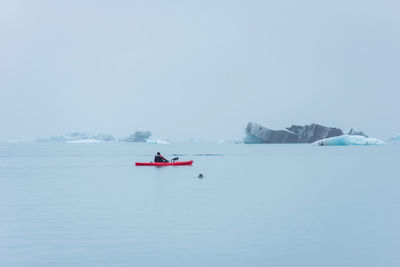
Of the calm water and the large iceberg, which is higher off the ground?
the calm water

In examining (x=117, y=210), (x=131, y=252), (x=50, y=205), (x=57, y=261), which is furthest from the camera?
(x=50, y=205)

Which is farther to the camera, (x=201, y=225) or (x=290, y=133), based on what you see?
(x=290, y=133)

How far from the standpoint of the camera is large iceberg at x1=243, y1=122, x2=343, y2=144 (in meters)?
145

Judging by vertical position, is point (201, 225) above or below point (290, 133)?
above

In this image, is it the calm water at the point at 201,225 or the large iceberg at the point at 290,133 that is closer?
the calm water at the point at 201,225

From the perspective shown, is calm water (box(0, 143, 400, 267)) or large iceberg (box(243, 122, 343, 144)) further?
large iceberg (box(243, 122, 343, 144))

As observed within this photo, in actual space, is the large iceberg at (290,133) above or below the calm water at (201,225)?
below

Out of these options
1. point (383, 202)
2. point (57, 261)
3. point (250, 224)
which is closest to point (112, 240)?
point (57, 261)

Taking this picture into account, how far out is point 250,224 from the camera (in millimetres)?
19234

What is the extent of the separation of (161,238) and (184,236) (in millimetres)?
815

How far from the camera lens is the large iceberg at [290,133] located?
145 metres

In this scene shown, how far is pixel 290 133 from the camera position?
156 metres

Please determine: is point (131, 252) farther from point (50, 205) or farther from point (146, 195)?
point (146, 195)

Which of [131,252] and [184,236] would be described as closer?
[131,252]
